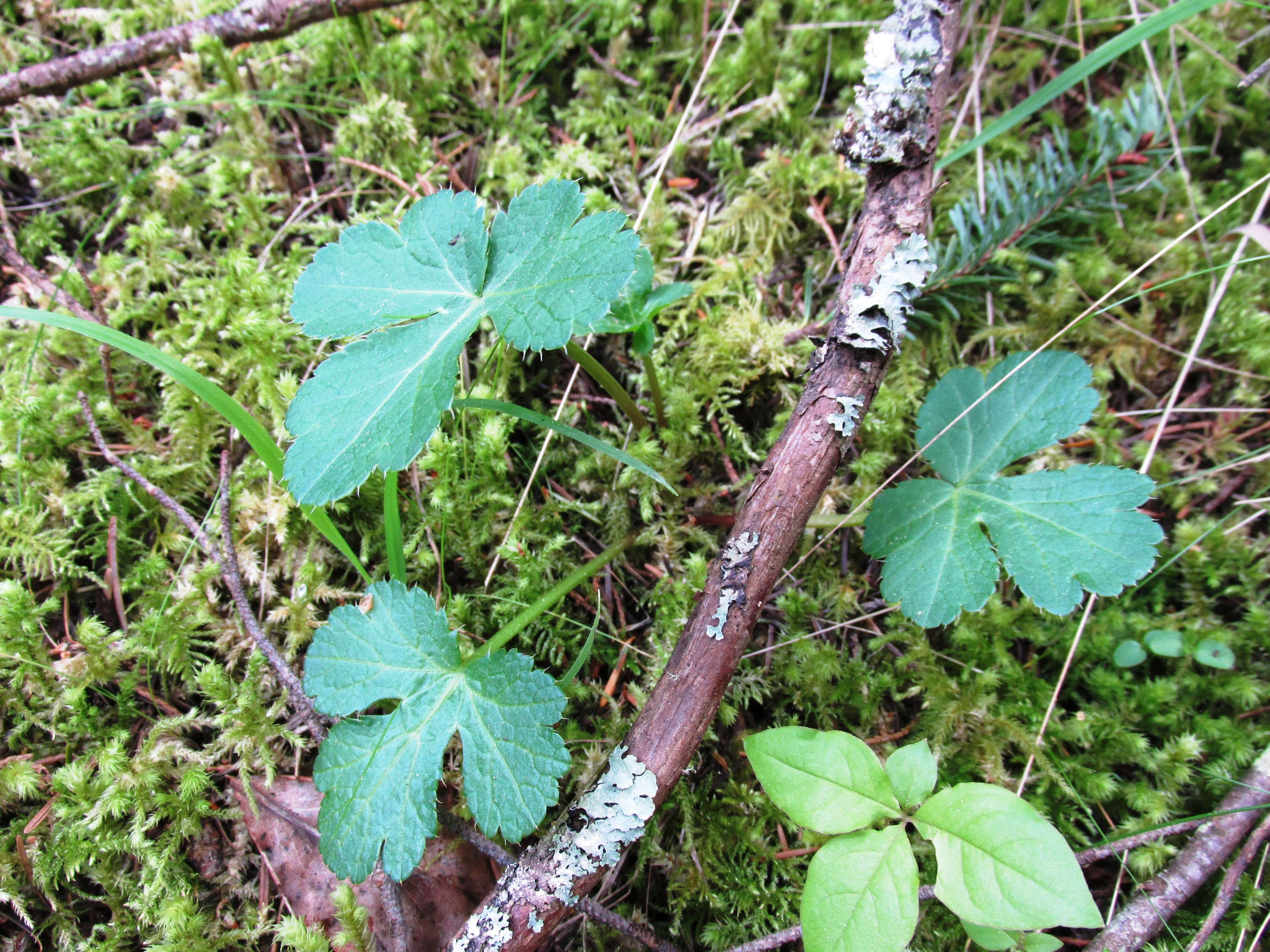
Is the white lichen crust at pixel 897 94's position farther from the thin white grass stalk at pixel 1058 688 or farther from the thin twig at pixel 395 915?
the thin twig at pixel 395 915

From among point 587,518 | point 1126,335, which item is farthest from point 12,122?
point 1126,335

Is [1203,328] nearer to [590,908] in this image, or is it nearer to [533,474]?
[533,474]

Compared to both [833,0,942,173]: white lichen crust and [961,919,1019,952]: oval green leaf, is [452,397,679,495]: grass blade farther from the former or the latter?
[961,919,1019,952]: oval green leaf

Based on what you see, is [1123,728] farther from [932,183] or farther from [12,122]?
[12,122]

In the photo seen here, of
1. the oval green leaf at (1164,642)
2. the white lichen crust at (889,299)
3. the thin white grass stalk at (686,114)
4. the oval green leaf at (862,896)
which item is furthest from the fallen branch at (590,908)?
the thin white grass stalk at (686,114)

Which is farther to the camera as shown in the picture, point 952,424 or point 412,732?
point 952,424

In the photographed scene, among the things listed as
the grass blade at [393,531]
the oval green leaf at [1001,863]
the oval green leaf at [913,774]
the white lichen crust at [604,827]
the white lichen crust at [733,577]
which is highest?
the grass blade at [393,531]

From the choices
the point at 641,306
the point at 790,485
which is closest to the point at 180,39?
the point at 641,306
